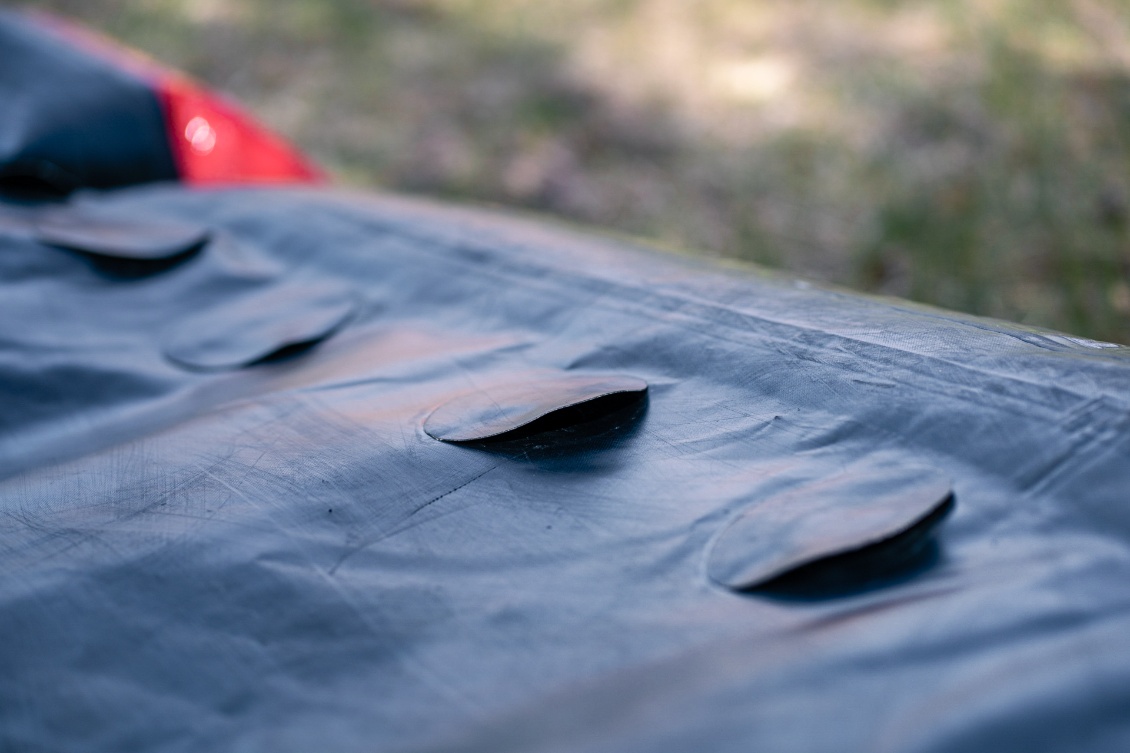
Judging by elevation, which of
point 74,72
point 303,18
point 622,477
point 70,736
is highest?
point 303,18

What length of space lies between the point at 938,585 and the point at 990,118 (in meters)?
2.79

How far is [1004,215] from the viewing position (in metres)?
2.33

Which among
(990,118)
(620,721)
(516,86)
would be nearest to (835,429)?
(620,721)

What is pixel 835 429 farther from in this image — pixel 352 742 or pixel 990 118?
pixel 990 118

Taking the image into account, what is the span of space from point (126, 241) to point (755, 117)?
2.65 meters

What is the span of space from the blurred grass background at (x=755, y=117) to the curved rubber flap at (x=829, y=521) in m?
1.36

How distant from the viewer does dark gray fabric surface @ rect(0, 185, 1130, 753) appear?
484 mm

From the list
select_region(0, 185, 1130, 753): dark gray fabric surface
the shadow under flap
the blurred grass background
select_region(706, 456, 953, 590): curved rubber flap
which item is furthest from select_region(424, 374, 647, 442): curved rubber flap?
the blurred grass background

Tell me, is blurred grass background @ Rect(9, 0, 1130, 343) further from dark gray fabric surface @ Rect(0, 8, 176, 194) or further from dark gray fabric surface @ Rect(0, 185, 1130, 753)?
dark gray fabric surface @ Rect(0, 8, 176, 194)

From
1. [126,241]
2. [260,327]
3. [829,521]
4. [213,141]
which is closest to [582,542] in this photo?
[829,521]

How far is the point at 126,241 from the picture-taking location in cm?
131

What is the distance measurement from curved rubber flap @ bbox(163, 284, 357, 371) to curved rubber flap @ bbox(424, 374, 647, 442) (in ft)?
A: 1.04

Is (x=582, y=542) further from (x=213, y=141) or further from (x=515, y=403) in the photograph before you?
(x=213, y=141)

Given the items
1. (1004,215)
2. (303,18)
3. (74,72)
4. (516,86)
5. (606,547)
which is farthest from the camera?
(303,18)
